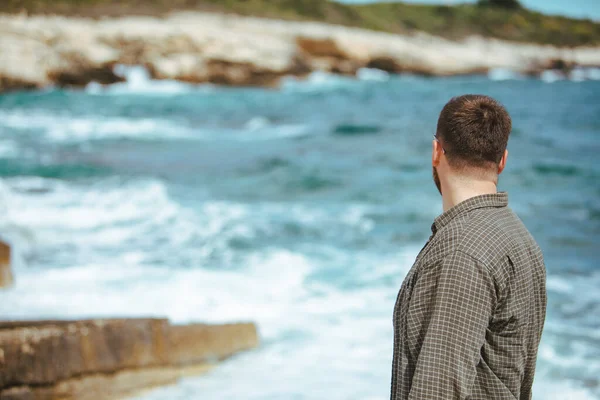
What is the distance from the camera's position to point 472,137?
5.87ft

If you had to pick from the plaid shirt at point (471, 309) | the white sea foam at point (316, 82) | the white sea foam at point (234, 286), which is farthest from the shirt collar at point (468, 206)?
the white sea foam at point (316, 82)

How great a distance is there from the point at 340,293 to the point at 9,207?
5.89 metres

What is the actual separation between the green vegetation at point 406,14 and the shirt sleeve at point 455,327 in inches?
2276

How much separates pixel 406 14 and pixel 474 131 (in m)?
102

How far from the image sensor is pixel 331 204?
12430mm

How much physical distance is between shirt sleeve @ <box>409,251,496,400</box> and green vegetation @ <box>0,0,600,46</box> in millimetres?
57805

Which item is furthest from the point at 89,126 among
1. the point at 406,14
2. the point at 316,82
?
the point at 406,14

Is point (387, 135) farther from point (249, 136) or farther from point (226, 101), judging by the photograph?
point (226, 101)

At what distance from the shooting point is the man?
166 cm

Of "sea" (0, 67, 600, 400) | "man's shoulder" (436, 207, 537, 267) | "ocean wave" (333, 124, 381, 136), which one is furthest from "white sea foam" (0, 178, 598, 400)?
"ocean wave" (333, 124, 381, 136)

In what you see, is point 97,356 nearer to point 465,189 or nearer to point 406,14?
point 465,189

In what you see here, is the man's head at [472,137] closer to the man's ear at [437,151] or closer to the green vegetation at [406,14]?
the man's ear at [437,151]

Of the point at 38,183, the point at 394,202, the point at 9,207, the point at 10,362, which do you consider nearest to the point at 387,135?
the point at 394,202

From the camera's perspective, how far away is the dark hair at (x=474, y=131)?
1.78 m
